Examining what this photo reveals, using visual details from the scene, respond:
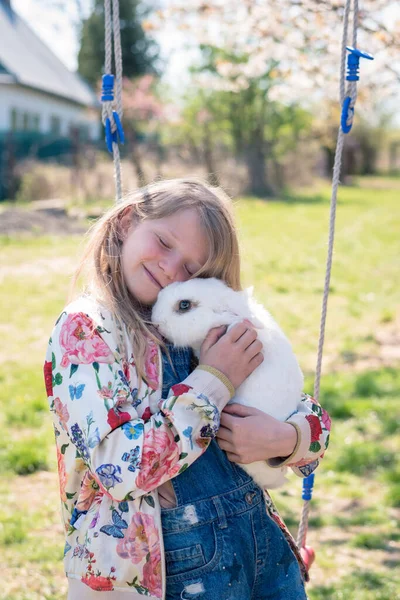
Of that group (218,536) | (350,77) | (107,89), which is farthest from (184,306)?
(350,77)

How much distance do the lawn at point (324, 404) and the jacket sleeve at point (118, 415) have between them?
56cm

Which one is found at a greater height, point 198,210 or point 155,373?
point 198,210

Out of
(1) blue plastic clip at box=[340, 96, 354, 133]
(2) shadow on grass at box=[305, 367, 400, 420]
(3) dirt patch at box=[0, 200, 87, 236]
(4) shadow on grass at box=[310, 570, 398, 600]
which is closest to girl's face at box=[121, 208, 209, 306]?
(1) blue plastic clip at box=[340, 96, 354, 133]

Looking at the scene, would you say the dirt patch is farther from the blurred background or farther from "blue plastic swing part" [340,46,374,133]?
"blue plastic swing part" [340,46,374,133]

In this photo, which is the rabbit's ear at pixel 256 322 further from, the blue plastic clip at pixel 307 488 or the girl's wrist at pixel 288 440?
the blue plastic clip at pixel 307 488

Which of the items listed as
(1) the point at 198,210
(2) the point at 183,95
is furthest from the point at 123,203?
(2) the point at 183,95

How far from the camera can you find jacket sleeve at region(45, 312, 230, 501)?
1.36m

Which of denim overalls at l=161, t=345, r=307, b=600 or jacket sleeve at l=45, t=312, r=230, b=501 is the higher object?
jacket sleeve at l=45, t=312, r=230, b=501

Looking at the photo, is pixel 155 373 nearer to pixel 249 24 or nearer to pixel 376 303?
pixel 249 24

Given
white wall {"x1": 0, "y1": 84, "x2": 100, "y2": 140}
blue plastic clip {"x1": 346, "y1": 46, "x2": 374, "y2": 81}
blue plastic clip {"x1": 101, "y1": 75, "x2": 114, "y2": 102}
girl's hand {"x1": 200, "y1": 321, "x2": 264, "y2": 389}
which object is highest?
white wall {"x1": 0, "y1": 84, "x2": 100, "y2": 140}

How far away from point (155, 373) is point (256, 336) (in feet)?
0.79

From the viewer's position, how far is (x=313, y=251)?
11156mm

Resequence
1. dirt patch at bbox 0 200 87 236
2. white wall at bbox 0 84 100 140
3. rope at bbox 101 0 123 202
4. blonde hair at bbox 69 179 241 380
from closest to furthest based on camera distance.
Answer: blonde hair at bbox 69 179 241 380, rope at bbox 101 0 123 202, dirt patch at bbox 0 200 87 236, white wall at bbox 0 84 100 140

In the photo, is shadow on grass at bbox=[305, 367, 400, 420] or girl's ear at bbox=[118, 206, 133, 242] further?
shadow on grass at bbox=[305, 367, 400, 420]
